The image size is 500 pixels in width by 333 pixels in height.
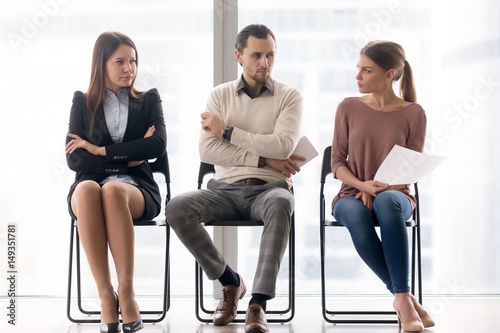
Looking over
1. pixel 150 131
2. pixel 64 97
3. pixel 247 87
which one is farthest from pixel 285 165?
pixel 64 97

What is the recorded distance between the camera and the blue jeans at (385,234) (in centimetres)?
203

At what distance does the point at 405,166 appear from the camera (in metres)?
2.20

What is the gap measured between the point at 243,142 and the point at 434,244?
1.40 metres

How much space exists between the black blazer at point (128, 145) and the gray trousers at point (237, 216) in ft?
0.67

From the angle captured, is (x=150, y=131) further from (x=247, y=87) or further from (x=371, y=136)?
(x=371, y=136)

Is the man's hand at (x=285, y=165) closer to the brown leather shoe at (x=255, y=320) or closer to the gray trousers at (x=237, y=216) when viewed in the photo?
the gray trousers at (x=237, y=216)

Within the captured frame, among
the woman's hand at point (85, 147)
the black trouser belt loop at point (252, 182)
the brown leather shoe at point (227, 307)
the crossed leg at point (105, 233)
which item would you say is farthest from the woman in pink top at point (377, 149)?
the woman's hand at point (85, 147)

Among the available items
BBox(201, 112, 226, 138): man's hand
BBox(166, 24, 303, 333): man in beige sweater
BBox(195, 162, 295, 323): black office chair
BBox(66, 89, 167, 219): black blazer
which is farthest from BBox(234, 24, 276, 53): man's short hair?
BBox(195, 162, 295, 323): black office chair

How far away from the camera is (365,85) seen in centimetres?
244

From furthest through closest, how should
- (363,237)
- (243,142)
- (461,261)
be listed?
(461,261), (243,142), (363,237)

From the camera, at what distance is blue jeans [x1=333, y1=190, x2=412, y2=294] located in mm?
2033

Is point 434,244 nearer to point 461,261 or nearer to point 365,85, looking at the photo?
point 461,261

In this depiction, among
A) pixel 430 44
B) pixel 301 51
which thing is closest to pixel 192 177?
pixel 301 51

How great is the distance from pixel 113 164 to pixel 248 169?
24.0 inches
